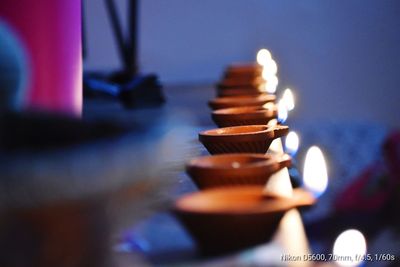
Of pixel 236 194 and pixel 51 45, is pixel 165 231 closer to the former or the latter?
pixel 236 194

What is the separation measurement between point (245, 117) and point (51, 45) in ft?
0.81

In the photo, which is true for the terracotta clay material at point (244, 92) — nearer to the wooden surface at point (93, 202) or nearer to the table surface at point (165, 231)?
the table surface at point (165, 231)

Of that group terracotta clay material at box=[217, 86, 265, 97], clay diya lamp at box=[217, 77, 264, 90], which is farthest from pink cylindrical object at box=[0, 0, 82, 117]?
clay diya lamp at box=[217, 77, 264, 90]

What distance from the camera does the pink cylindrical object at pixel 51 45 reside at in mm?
526

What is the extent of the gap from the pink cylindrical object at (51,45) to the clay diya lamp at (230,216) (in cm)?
20

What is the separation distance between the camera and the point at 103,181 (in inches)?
9.3

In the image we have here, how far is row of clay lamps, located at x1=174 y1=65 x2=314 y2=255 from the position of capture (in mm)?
345

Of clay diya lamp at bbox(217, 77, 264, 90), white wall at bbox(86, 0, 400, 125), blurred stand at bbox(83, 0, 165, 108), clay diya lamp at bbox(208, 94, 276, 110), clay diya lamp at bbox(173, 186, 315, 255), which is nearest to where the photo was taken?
clay diya lamp at bbox(173, 186, 315, 255)

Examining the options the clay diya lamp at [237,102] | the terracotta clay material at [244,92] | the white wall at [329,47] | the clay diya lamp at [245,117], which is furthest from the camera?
the white wall at [329,47]

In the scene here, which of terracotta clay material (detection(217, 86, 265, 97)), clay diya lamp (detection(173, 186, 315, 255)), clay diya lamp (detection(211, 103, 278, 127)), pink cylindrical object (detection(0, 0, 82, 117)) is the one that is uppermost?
pink cylindrical object (detection(0, 0, 82, 117))

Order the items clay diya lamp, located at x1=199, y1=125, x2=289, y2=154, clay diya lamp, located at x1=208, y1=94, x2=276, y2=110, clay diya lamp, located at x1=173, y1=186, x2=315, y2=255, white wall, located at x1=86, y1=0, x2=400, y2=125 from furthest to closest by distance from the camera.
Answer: white wall, located at x1=86, y1=0, x2=400, y2=125 → clay diya lamp, located at x1=208, y1=94, x2=276, y2=110 → clay diya lamp, located at x1=199, y1=125, x2=289, y2=154 → clay diya lamp, located at x1=173, y1=186, x2=315, y2=255

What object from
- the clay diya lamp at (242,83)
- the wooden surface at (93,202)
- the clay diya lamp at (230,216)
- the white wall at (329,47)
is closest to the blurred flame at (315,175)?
the clay diya lamp at (230,216)

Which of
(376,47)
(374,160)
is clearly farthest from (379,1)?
(374,160)

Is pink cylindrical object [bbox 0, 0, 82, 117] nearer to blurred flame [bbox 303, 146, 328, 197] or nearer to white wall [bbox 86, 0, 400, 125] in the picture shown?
blurred flame [bbox 303, 146, 328, 197]
